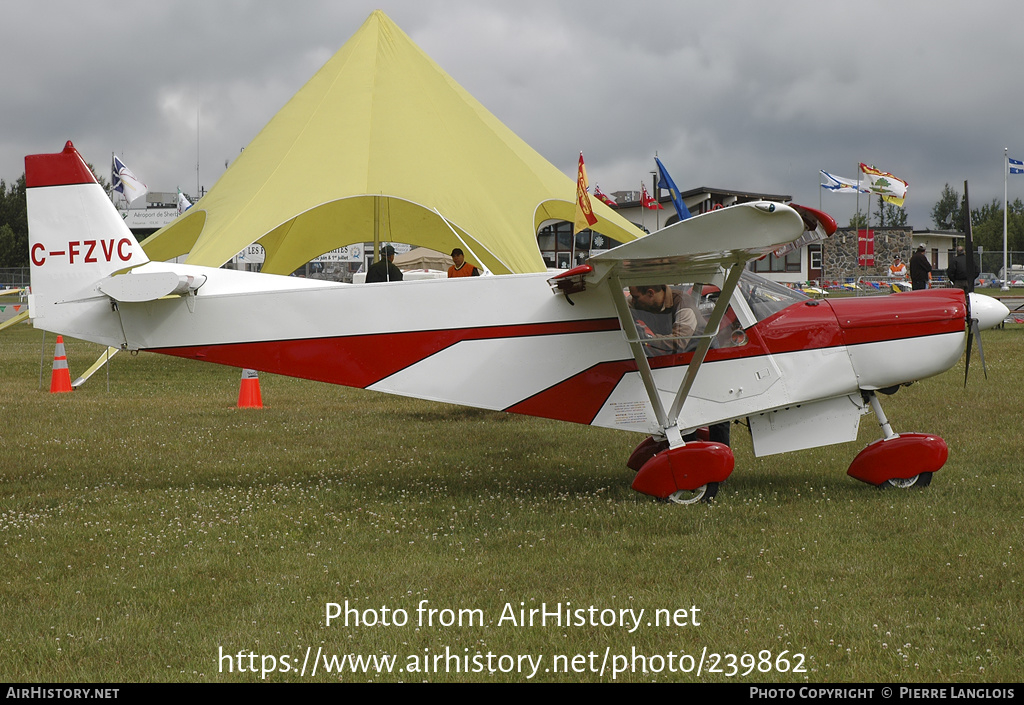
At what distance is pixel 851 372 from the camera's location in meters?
6.43

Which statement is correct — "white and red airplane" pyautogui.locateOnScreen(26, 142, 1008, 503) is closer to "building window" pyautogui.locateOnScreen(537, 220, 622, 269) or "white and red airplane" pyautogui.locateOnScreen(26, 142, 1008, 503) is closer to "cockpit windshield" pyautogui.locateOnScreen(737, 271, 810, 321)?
"cockpit windshield" pyautogui.locateOnScreen(737, 271, 810, 321)

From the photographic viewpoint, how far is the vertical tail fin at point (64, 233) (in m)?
6.61

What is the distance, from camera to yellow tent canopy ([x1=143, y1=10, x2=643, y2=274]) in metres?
12.0

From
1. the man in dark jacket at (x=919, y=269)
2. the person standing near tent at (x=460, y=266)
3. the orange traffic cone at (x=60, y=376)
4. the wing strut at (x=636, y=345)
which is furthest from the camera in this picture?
the man in dark jacket at (x=919, y=269)

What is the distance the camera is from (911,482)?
6.56 metres

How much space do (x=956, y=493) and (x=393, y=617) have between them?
4.45 meters

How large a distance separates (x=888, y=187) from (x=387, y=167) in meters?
38.5

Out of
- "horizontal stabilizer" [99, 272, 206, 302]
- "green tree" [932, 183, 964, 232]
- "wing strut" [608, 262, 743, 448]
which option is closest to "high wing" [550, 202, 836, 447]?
"wing strut" [608, 262, 743, 448]

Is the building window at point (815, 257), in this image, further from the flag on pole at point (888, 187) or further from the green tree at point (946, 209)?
the green tree at point (946, 209)

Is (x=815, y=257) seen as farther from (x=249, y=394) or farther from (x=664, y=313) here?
(x=664, y=313)

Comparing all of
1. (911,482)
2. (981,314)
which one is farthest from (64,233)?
(981,314)

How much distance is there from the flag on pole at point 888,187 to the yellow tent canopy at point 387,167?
112ft

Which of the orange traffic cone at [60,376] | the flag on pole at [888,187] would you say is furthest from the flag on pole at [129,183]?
the flag on pole at [888,187]
